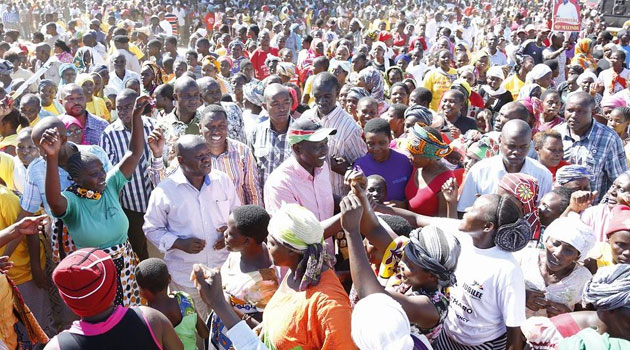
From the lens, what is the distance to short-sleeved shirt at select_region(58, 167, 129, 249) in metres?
3.64

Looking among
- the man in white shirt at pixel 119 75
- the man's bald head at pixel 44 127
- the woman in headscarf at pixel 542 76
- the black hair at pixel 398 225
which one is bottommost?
the man in white shirt at pixel 119 75

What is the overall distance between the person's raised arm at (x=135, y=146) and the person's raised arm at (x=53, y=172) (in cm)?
54

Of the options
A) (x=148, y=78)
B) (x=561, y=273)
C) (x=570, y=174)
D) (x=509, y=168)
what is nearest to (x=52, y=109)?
(x=148, y=78)

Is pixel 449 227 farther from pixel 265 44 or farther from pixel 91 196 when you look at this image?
pixel 265 44

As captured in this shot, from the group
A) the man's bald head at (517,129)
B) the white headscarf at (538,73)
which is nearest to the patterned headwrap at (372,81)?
the white headscarf at (538,73)

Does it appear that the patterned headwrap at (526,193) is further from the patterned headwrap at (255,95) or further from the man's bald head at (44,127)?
the patterned headwrap at (255,95)

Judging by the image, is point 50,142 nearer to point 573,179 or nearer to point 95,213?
point 95,213

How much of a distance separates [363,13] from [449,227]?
2163 centimetres

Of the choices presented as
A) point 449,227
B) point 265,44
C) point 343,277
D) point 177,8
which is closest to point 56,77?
point 265,44

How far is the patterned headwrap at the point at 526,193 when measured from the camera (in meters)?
3.68

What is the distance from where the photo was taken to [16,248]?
4.04 m

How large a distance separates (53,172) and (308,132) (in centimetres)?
158

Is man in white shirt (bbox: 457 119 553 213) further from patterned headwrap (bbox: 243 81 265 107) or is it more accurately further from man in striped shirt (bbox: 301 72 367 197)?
patterned headwrap (bbox: 243 81 265 107)

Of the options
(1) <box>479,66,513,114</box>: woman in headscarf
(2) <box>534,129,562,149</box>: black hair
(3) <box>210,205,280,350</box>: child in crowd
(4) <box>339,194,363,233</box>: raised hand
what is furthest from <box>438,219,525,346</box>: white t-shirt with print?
(1) <box>479,66,513,114</box>: woman in headscarf
